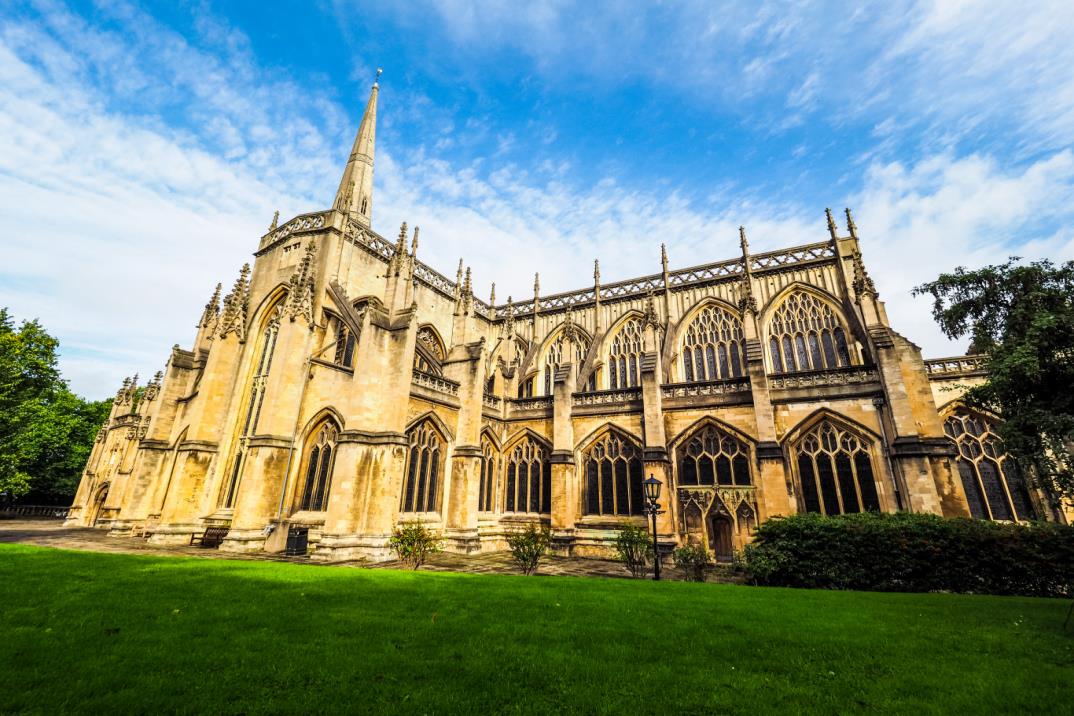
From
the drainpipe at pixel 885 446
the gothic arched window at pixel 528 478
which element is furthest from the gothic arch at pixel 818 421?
the gothic arched window at pixel 528 478

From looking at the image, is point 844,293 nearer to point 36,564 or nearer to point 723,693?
point 723,693

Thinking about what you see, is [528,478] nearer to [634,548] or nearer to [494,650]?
[634,548]

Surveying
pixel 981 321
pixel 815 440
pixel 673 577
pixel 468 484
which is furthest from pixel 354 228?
pixel 981 321

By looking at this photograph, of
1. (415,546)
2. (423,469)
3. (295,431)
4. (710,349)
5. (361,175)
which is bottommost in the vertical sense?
(415,546)

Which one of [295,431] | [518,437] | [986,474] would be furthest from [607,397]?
[986,474]

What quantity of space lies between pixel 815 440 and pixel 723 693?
15221 mm

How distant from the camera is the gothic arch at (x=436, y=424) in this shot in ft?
56.4

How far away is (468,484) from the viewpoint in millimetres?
17812

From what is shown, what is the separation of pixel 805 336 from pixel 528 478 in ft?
49.5

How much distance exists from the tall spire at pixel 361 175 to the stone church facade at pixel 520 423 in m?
6.14

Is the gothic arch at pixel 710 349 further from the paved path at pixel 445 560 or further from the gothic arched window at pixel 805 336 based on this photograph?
the paved path at pixel 445 560

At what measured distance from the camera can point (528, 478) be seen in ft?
68.6

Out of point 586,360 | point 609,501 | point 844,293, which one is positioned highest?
point 844,293

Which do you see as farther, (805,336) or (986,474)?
(805,336)
